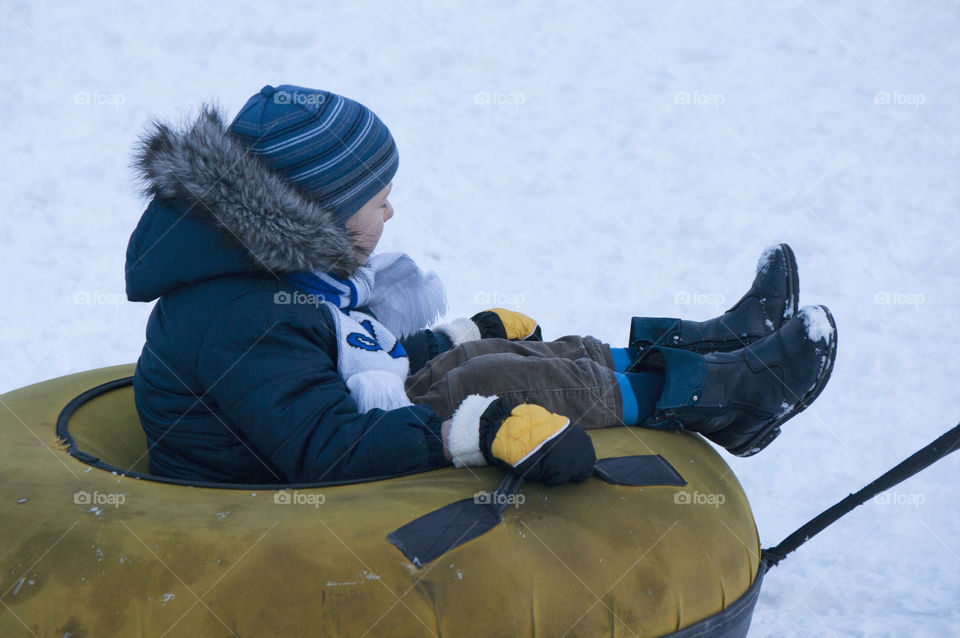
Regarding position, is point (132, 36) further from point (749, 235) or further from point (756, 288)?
point (756, 288)

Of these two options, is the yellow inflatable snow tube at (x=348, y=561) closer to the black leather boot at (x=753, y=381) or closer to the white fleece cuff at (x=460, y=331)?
the black leather boot at (x=753, y=381)

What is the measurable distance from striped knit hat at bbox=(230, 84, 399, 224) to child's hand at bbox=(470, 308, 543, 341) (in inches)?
26.1

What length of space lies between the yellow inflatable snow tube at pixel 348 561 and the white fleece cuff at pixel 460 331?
771 mm

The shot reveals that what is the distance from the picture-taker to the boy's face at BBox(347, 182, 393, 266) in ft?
6.33

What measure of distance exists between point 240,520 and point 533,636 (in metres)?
0.53

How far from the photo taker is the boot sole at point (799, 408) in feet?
6.43

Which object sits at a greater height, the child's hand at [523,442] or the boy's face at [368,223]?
the boy's face at [368,223]

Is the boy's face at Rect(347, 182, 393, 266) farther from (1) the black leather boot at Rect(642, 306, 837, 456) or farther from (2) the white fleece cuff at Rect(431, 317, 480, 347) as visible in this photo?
(1) the black leather boot at Rect(642, 306, 837, 456)

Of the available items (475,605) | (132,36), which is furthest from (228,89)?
(475,605)

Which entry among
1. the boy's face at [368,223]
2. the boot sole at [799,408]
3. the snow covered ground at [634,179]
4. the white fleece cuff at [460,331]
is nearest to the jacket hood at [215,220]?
the boy's face at [368,223]

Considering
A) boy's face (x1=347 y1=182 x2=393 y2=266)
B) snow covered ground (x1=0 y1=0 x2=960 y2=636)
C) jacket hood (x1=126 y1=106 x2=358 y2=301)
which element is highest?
jacket hood (x1=126 y1=106 x2=358 y2=301)

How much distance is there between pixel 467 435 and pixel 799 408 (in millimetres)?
837

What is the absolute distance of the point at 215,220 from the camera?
173 centimetres

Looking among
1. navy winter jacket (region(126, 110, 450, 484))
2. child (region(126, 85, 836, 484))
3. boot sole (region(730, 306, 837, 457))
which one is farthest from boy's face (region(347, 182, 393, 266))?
boot sole (region(730, 306, 837, 457))
